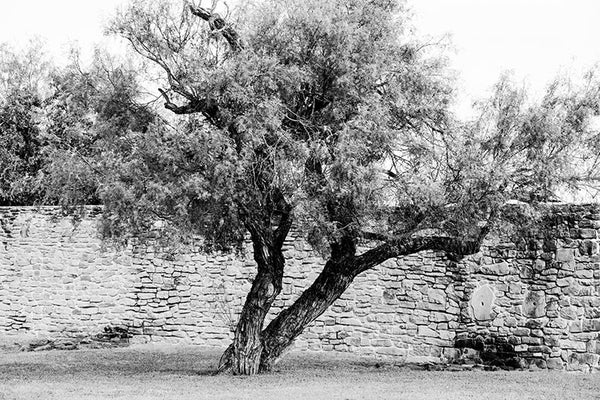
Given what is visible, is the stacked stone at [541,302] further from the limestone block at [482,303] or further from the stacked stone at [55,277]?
the stacked stone at [55,277]

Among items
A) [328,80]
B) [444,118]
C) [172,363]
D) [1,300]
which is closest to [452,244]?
[444,118]

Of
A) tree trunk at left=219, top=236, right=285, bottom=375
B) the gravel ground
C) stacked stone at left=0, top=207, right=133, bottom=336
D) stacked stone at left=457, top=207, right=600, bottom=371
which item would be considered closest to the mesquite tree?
tree trunk at left=219, top=236, right=285, bottom=375

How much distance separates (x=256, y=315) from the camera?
1488cm

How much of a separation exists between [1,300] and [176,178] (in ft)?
35.4

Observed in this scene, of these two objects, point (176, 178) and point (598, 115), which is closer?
point (176, 178)

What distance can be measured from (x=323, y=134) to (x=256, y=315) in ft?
10.8

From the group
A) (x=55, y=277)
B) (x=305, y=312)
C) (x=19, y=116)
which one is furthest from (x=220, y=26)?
(x=19, y=116)

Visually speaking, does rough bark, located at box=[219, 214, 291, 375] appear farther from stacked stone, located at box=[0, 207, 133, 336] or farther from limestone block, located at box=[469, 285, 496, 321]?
stacked stone, located at box=[0, 207, 133, 336]

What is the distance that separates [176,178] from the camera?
12992mm

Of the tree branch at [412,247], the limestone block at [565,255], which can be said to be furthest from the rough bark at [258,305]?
the limestone block at [565,255]

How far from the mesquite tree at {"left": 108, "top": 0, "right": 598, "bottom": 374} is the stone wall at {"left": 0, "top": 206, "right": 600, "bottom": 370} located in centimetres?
267

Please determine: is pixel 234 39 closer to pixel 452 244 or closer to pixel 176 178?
pixel 176 178

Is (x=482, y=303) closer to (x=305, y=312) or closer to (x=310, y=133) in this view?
(x=305, y=312)

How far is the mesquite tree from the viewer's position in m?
13.0
